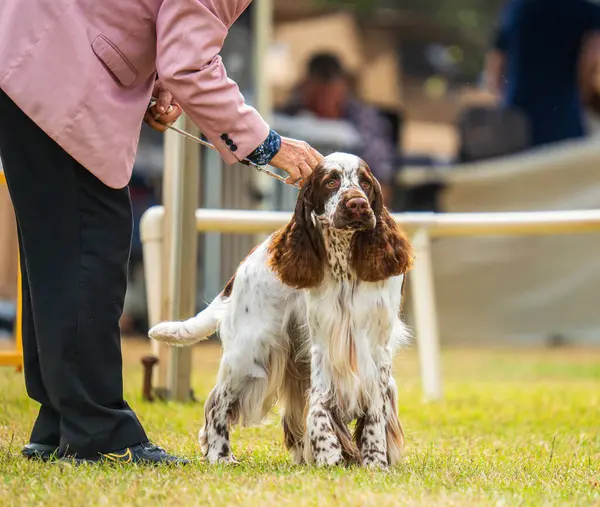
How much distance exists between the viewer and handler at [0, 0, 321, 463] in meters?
3.60

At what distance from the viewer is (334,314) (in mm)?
4039

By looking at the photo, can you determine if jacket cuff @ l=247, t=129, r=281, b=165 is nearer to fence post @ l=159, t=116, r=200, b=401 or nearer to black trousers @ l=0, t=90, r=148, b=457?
black trousers @ l=0, t=90, r=148, b=457

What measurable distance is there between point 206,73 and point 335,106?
8.99 m

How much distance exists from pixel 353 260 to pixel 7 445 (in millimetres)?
1388

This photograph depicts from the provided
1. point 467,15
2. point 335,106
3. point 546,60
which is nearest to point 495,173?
point 546,60

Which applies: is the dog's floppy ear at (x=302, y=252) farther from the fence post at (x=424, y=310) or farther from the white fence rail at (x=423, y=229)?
the fence post at (x=424, y=310)

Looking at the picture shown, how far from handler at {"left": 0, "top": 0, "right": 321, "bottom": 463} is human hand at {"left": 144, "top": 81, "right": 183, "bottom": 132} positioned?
31 cm

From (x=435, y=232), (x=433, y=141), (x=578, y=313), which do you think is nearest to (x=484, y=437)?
(x=435, y=232)

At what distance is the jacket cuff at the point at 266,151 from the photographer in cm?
376

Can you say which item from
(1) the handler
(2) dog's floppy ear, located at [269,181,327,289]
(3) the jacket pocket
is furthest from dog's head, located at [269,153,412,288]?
(3) the jacket pocket

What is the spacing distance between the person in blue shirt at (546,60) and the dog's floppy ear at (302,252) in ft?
24.3

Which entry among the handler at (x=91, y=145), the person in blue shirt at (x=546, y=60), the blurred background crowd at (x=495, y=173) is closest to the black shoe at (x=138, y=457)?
the handler at (x=91, y=145)

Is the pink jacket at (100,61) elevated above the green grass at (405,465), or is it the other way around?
the pink jacket at (100,61)

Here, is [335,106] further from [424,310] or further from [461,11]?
[461,11]
